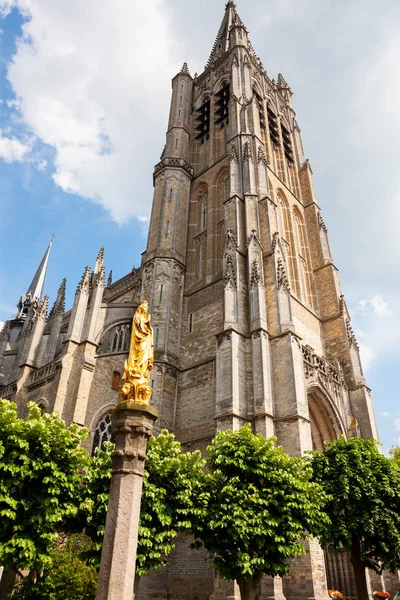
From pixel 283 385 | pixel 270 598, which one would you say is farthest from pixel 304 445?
pixel 270 598

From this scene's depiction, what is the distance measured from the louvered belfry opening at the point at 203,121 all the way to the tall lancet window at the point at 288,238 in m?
7.10

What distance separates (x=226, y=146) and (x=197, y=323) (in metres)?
12.0

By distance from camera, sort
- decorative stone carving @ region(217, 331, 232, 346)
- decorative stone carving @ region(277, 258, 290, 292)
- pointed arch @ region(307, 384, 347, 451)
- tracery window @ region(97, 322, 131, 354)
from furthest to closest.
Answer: tracery window @ region(97, 322, 131, 354) → pointed arch @ region(307, 384, 347, 451) → decorative stone carving @ region(277, 258, 290, 292) → decorative stone carving @ region(217, 331, 232, 346)

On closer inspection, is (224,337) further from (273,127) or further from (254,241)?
(273,127)

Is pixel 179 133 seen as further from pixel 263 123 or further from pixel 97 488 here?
pixel 97 488

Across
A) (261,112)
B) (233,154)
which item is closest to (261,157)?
(233,154)

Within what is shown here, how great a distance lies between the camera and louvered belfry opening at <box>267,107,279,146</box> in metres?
30.1

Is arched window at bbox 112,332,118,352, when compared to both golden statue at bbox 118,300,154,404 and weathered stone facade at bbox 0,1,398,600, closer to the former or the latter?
weathered stone facade at bbox 0,1,398,600

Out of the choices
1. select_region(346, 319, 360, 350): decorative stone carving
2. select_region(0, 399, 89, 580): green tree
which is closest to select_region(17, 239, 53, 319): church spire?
select_region(346, 319, 360, 350): decorative stone carving

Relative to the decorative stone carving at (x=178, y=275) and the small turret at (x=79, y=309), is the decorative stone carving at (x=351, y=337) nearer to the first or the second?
the decorative stone carving at (x=178, y=275)

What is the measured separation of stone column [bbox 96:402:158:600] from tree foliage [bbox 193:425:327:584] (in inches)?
186

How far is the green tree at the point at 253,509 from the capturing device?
10.2m

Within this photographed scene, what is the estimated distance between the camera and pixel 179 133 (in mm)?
Result: 28734

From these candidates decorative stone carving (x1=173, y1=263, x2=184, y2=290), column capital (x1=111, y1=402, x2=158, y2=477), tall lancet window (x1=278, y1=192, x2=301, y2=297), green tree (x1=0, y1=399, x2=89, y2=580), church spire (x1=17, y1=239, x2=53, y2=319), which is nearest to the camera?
column capital (x1=111, y1=402, x2=158, y2=477)
